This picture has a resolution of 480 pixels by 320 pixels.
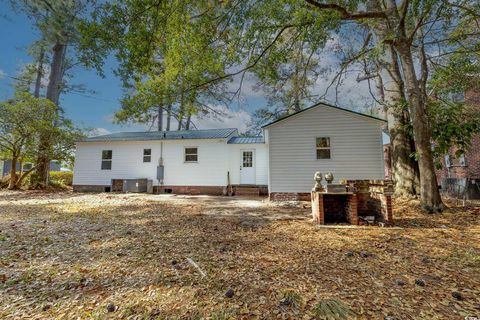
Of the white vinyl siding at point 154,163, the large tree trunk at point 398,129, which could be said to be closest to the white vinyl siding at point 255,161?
the white vinyl siding at point 154,163

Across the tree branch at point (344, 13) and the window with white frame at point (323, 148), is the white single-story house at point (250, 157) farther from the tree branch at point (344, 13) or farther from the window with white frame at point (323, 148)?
the tree branch at point (344, 13)

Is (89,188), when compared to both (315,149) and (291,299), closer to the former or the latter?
(315,149)

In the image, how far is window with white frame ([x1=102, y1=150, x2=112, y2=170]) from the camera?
13273 mm

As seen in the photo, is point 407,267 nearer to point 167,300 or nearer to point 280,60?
point 167,300

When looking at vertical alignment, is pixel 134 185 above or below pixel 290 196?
above

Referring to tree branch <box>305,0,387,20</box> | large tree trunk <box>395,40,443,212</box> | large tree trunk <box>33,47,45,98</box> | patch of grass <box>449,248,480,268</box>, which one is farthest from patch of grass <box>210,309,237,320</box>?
large tree trunk <box>33,47,45,98</box>

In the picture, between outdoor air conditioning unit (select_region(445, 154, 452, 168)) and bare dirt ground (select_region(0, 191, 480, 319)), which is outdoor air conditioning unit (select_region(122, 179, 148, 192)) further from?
outdoor air conditioning unit (select_region(445, 154, 452, 168))

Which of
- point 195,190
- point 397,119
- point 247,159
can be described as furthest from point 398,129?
point 195,190

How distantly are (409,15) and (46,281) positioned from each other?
10135 millimetres

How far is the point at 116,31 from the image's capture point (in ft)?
17.5

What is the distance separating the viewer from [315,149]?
9086 mm

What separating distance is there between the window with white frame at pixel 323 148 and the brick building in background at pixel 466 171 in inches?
203

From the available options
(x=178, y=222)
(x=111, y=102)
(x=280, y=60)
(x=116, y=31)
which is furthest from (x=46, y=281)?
(x=111, y=102)

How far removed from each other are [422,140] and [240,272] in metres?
6.11
